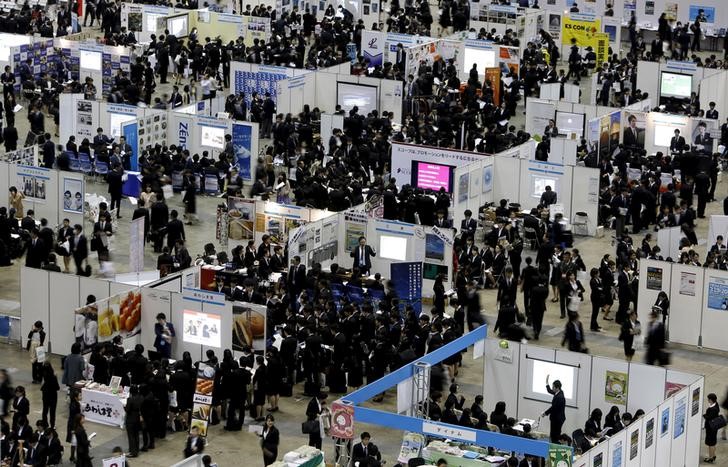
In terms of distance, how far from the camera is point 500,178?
42969 millimetres

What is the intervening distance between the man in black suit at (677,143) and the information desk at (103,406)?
66.0 feet

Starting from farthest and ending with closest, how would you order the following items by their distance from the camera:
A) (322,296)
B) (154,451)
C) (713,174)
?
1. (713,174)
2. (322,296)
3. (154,451)

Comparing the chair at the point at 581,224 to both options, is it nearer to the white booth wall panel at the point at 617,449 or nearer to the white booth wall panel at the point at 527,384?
the white booth wall panel at the point at 527,384

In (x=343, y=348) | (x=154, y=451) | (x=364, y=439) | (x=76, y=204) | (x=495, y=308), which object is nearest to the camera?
(x=364, y=439)

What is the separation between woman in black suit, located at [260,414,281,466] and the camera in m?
28.5

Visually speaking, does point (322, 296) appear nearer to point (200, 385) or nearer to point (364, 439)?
point (200, 385)

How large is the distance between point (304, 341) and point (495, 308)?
616cm

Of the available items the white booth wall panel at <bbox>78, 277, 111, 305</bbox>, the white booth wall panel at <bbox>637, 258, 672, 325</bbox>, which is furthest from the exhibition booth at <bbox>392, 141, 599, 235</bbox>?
the white booth wall panel at <bbox>78, 277, 111, 305</bbox>

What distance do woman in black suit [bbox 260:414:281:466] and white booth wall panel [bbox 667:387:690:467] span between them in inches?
244

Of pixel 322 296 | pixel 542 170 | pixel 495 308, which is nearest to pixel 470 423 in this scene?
pixel 322 296

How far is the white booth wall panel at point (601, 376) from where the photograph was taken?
29.6 metres

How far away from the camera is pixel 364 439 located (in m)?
27.9

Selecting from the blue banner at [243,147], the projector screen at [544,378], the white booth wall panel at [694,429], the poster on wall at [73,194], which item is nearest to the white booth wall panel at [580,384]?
Answer: the projector screen at [544,378]

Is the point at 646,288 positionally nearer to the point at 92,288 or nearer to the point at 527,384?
the point at 527,384
